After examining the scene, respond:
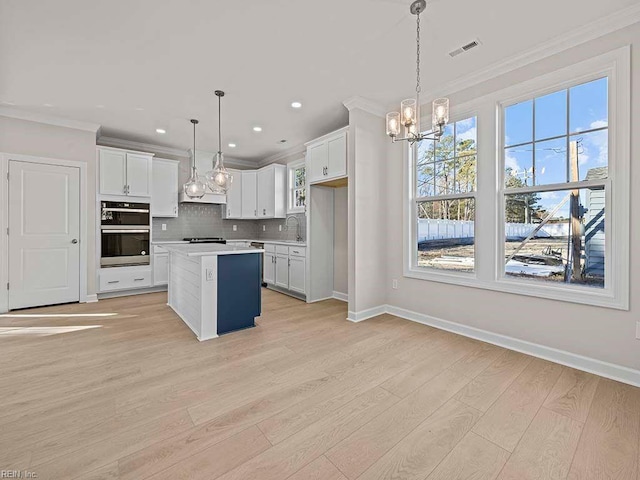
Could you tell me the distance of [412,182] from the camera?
3740 millimetres

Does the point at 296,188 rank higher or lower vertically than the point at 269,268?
higher

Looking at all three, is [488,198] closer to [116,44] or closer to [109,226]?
[116,44]

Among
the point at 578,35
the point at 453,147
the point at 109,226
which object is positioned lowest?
the point at 109,226

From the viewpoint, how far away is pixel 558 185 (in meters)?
2.62

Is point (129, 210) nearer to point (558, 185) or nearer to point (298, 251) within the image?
point (298, 251)

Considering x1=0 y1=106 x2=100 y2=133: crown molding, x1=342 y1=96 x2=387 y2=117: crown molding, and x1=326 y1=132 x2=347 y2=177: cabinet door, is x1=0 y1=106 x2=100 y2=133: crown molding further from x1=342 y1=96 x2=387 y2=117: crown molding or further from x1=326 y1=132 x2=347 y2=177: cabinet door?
x1=342 y1=96 x2=387 y2=117: crown molding

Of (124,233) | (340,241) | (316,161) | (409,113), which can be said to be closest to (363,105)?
(316,161)

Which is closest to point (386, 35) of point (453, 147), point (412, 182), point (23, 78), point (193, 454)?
point (453, 147)

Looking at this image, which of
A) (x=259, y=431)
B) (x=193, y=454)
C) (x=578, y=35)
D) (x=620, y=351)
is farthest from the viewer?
(x=578, y=35)

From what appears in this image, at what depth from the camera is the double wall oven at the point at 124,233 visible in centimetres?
480

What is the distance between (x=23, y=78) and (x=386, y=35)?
3.83 m

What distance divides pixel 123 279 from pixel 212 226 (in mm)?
2044

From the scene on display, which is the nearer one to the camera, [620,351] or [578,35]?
[620,351]

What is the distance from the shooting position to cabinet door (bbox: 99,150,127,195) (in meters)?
4.73
